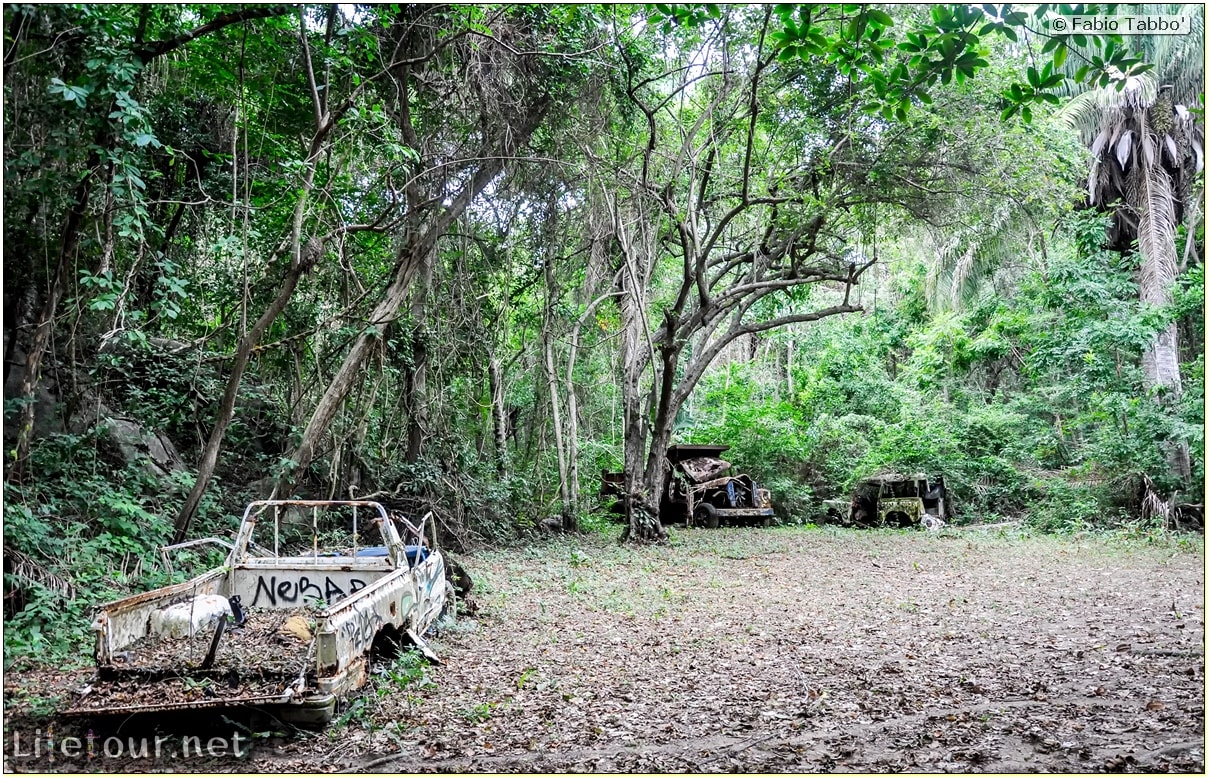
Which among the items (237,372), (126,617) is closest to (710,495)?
(237,372)

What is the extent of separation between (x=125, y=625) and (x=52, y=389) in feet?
19.8

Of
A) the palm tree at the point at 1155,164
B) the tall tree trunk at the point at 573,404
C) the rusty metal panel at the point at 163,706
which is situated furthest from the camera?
the palm tree at the point at 1155,164

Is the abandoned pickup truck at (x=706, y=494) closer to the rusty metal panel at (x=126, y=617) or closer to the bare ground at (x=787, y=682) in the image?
the bare ground at (x=787, y=682)

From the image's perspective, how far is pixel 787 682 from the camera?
20.7ft

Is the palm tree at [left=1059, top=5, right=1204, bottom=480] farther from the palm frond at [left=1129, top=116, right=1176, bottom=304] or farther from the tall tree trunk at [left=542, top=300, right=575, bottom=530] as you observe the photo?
the tall tree trunk at [left=542, top=300, right=575, bottom=530]

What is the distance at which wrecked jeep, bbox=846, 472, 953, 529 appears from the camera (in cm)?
2064

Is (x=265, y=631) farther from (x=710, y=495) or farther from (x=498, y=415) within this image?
(x=710, y=495)

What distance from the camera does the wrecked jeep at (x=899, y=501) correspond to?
67.7 feet

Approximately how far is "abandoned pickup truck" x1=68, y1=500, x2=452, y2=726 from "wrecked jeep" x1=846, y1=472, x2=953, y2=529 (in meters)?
15.1

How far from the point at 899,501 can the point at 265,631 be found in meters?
16.9

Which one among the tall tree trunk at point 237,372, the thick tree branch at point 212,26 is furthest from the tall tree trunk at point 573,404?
the thick tree branch at point 212,26

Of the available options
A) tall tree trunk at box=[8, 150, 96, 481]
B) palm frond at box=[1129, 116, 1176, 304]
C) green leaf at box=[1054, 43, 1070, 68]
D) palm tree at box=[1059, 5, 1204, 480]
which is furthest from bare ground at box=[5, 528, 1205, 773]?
palm frond at box=[1129, 116, 1176, 304]

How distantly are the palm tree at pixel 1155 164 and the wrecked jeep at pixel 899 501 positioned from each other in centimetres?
552

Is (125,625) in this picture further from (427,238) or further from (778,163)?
(778,163)
